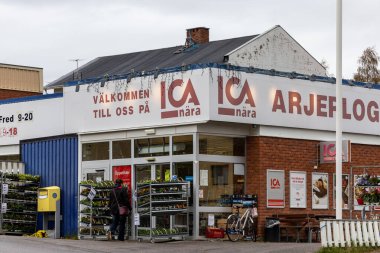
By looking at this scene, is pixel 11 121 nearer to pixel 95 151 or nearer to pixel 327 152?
pixel 95 151

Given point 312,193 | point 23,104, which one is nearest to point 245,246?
point 312,193

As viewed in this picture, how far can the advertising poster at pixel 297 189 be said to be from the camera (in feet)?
102

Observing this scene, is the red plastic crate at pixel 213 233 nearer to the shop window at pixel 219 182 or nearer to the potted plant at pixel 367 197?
the shop window at pixel 219 182

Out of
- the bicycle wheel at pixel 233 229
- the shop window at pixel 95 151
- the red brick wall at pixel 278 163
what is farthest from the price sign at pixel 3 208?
the red brick wall at pixel 278 163

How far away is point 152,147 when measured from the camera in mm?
30172

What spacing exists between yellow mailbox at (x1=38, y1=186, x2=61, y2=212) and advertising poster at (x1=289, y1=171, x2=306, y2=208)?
24.1 ft

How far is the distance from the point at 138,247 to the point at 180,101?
4.88m

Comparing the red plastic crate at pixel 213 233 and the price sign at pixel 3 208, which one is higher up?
the price sign at pixel 3 208

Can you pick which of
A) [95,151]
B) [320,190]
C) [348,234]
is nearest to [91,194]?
[95,151]

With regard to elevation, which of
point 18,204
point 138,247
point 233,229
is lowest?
point 138,247

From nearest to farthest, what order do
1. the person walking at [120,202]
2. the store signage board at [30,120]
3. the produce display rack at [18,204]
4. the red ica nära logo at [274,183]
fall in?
1. the person walking at [120,202]
2. the red ica nära logo at [274,183]
3. the produce display rack at [18,204]
4. the store signage board at [30,120]

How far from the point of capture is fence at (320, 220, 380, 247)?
23406 mm

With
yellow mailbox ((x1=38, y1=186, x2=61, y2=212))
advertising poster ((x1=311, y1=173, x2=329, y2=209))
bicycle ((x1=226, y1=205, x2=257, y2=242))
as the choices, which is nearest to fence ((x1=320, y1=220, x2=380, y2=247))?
bicycle ((x1=226, y1=205, x2=257, y2=242))

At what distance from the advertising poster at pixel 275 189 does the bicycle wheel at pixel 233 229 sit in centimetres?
140
